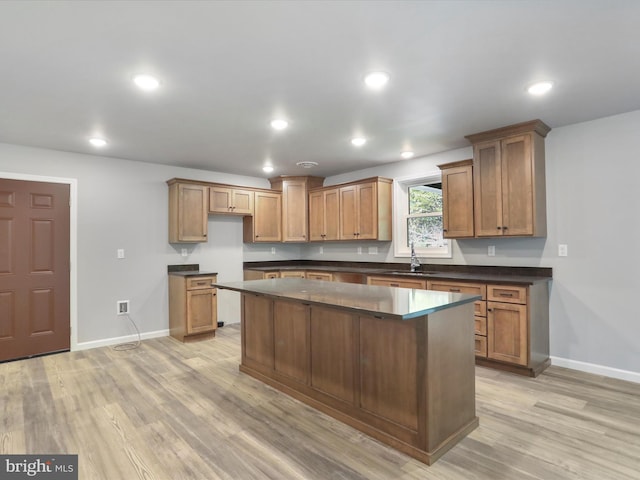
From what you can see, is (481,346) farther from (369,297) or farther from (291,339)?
(291,339)

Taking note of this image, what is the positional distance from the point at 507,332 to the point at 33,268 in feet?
17.0

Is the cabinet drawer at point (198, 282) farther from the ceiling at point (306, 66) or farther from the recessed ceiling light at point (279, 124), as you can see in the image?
the recessed ceiling light at point (279, 124)

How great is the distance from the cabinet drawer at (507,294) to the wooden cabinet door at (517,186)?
59cm

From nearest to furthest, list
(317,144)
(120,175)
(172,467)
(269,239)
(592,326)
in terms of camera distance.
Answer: (172,467)
(592,326)
(317,144)
(120,175)
(269,239)

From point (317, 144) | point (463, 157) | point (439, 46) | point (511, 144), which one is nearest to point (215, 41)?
point (439, 46)

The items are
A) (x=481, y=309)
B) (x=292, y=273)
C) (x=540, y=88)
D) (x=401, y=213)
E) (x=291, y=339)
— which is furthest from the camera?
(x=292, y=273)

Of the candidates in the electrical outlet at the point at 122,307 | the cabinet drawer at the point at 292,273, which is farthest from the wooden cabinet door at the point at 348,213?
the electrical outlet at the point at 122,307

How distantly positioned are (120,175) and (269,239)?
2.32 metres

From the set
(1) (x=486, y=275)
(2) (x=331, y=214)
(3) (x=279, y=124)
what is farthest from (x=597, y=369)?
(3) (x=279, y=124)

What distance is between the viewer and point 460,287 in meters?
3.81

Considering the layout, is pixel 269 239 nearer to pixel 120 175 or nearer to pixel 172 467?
pixel 120 175

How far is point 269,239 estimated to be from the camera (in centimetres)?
593

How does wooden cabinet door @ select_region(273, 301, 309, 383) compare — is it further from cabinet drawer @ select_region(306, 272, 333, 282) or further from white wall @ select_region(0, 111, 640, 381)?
white wall @ select_region(0, 111, 640, 381)

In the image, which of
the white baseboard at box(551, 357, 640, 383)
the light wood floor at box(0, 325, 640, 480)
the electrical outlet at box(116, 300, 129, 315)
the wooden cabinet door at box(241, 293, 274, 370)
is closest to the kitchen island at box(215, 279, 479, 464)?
the light wood floor at box(0, 325, 640, 480)
